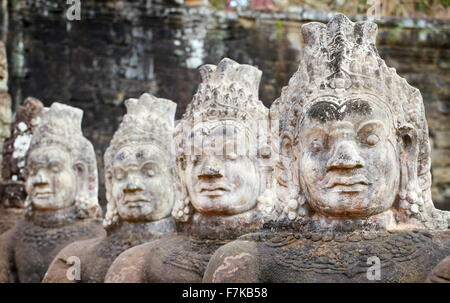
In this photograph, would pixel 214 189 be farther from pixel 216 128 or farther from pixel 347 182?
pixel 347 182

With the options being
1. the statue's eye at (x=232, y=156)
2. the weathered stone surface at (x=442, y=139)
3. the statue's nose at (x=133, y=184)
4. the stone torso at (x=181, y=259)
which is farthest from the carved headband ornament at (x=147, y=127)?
the weathered stone surface at (x=442, y=139)

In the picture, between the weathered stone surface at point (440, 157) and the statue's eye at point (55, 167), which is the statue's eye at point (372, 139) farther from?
the weathered stone surface at point (440, 157)

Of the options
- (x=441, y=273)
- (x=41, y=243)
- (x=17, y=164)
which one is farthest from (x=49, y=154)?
(x=441, y=273)

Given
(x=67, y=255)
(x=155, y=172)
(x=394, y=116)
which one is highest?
(x=394, y=116)

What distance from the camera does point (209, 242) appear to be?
7.47m

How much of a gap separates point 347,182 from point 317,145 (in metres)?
0.30

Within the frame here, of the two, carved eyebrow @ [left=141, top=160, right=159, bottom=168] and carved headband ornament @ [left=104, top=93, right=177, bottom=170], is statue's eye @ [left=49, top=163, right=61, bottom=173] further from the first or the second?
carved eyebrow @ [left=141, top=160, right=159, bottom=168]

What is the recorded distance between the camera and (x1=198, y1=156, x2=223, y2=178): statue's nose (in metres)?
7.33

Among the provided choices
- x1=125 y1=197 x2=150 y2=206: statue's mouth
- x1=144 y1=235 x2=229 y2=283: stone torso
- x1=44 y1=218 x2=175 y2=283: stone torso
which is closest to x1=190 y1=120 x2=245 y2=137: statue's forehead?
x1=144 y1=235 x2=229 y2=283: stone torso

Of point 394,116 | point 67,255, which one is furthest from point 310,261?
point 67,255

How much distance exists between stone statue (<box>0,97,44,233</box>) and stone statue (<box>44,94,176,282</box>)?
7.82 ft
